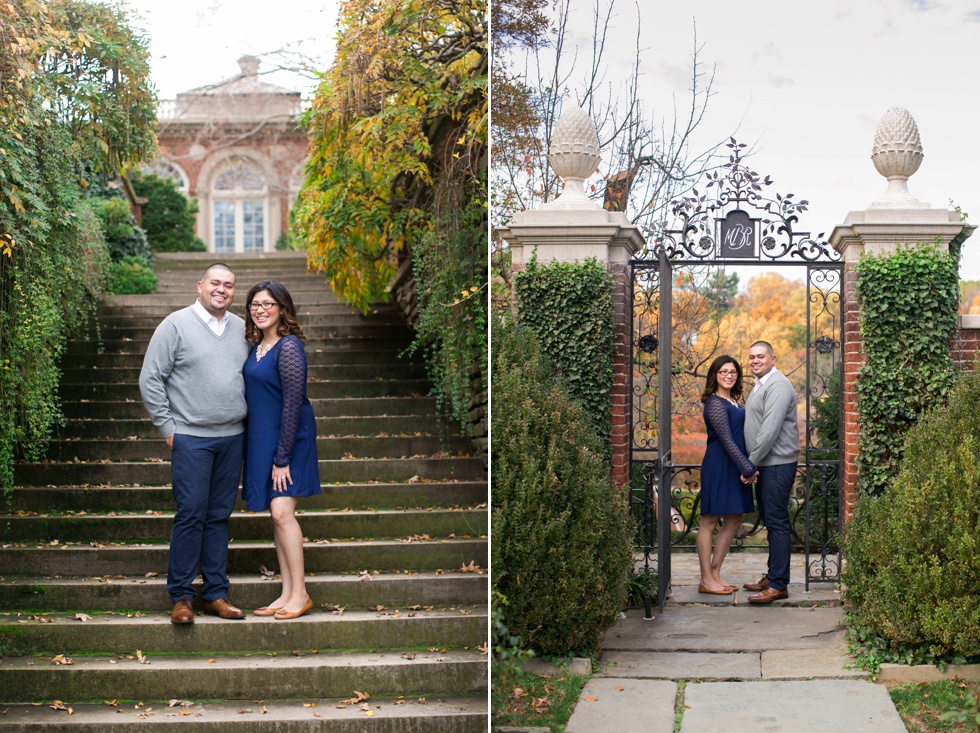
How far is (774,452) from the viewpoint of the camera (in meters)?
7.14

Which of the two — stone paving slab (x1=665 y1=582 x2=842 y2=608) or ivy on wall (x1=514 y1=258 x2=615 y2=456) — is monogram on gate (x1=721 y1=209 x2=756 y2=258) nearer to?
ivy on wall (x1=514 y1=258 x2=615 y2=456)

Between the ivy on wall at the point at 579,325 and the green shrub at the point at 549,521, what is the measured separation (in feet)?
4.42

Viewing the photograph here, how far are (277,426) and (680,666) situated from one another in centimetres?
256

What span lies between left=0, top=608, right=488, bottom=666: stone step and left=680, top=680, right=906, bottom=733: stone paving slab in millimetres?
1159

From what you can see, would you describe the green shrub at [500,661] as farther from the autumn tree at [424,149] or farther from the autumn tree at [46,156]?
the autumn tree at [46,156]

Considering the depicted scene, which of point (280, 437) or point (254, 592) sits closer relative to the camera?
point (280, 437)

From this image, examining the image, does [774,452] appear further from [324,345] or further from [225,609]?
[225,609]

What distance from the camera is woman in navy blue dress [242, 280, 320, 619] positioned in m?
5.07

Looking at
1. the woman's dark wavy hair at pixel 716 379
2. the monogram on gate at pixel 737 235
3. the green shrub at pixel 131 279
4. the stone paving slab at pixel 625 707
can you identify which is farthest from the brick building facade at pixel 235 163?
the stone paving slab at pixel 625 707

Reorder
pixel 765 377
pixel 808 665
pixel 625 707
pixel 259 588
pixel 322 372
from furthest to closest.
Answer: pixel 322 372 < pixel 765 377 < pixel 808 665 < pixel 259 588 < pixel 625 707

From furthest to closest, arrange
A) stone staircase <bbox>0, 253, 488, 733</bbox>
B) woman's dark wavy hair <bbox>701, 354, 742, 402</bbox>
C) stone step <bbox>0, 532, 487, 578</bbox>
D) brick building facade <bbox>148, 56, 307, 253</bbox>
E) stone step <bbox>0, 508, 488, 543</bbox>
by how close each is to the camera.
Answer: brick building facade <bbox>148, 56, 307, 253</bbox>
woman's dark wavy hair <bbox>701, 354, 742, 402</bbox>
stone step <bbox>0, 508, 488, 543</bbox>
stone step <bbox>0, 532, 487, 578</bbox>
stone staircase <bbox>0, 253, 488, 733</bbox>

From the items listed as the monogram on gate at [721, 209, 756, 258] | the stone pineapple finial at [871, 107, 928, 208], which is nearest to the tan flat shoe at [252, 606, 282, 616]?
the monogram on gate at [721, 209, 756, 258]

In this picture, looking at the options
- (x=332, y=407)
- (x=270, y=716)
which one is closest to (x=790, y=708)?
(x=270, y=716)

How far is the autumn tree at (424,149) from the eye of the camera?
20.2 feet
